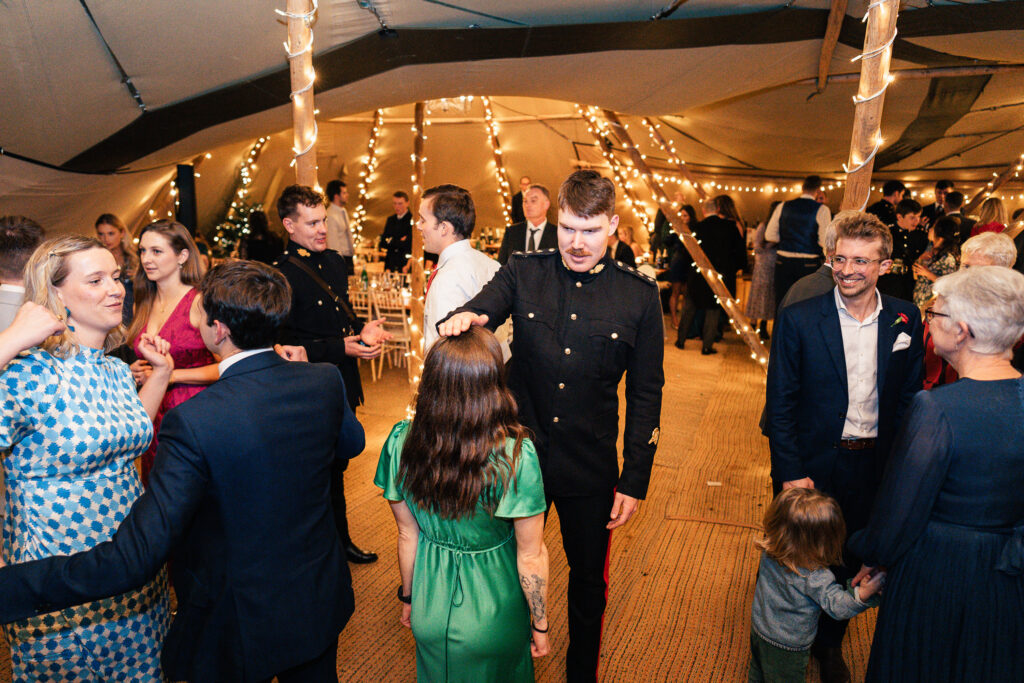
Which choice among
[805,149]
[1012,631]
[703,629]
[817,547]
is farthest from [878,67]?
[805,149]

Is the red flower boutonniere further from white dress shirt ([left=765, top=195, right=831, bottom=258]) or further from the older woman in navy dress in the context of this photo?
white dress shirt ([left=765, top=195, right=831, bottom=258])

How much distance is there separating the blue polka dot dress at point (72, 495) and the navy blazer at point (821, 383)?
204cm

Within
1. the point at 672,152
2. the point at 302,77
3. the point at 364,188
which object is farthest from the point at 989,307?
the point at 364,188

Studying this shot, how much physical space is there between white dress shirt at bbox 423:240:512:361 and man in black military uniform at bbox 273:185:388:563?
0.32 meters

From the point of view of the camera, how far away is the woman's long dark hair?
1524 mm

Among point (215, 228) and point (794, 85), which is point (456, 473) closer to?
point (794, 85)

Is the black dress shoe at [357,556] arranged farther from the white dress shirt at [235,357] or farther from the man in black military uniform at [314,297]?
the white dress shirt at [235,357]

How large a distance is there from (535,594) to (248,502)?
0.74 m

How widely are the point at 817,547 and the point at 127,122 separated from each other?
477 centimetres

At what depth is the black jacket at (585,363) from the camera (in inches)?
79.2

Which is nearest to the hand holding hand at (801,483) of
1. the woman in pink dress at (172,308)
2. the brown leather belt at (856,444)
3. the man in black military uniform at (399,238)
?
the brown leather belt at (856,444)

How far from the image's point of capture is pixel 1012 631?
1690 millimetres

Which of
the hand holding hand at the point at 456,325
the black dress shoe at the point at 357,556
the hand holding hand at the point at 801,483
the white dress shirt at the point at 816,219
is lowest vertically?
the black dress shoe at the point at 357,556

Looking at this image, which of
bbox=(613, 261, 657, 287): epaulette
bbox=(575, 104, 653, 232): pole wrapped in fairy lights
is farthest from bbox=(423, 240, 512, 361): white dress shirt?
bbox=(575, 104, 653, 232): pole wrapped in fairy lights
